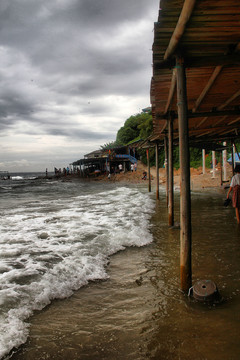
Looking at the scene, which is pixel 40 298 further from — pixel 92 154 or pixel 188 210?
pixel 92 154

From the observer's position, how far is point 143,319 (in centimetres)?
291

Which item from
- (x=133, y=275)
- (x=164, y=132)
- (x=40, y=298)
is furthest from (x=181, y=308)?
(x=164, y=132)

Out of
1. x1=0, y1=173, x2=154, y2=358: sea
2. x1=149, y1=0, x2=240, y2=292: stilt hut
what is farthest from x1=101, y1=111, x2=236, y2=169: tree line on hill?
x1=149, y1=0, x2=240, y2=292: stilt hut

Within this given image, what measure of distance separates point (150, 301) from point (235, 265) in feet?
6.35

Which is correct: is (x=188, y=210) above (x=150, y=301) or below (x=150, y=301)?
above

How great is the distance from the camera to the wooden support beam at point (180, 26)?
2.23 metres

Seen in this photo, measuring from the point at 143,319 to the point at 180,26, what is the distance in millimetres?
3361

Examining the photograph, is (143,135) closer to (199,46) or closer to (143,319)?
(199,46)

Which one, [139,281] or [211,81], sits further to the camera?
[211,81]

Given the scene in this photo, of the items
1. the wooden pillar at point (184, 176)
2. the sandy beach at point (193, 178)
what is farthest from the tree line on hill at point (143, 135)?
the wooden pillar at point (184, 176)

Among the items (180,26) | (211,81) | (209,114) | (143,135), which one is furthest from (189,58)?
(143,135)

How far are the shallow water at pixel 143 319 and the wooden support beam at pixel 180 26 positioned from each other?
3266 mm

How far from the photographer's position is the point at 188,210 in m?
3.28

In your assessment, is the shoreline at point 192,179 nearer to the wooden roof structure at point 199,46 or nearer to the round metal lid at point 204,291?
the wooden roof structure at point 199,46
